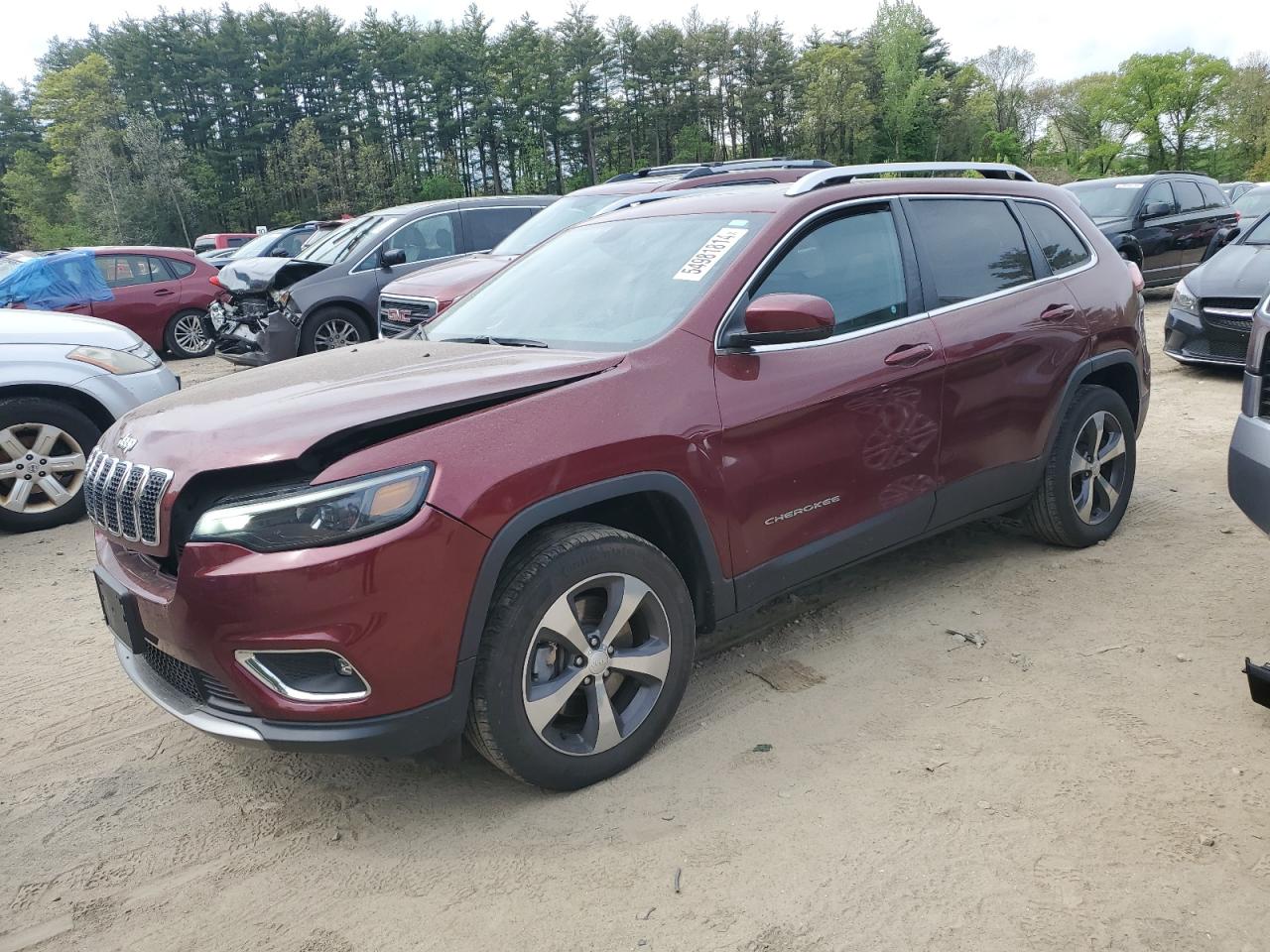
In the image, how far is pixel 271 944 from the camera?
2363 mm

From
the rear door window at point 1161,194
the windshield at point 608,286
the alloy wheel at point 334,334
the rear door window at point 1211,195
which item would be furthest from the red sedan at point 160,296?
the rear door window at point 1211,195

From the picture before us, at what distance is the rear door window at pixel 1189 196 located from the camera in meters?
13.5

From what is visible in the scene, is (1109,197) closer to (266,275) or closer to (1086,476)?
(1086,476)

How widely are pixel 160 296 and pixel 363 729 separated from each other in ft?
41.2

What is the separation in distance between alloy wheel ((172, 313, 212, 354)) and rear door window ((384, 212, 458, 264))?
506cm

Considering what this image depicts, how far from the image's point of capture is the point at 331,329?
9.83m

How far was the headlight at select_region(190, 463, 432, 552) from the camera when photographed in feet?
7.91

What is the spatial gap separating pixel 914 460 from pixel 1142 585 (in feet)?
4.39

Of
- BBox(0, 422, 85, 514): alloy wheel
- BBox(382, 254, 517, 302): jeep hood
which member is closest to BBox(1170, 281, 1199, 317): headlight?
BBox(382, 254, 517, 302): jeep hood

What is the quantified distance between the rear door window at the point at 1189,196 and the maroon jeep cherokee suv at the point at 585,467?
1125 cm

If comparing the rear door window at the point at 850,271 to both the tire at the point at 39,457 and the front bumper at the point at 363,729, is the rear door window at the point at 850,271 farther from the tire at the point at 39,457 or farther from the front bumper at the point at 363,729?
the tire at the point at 39,457

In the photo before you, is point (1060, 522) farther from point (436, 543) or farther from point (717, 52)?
point (717, 52)

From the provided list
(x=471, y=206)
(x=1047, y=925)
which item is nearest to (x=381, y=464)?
(x=1047, y=925)

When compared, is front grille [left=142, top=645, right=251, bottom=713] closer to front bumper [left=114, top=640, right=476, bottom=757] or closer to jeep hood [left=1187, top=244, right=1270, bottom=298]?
front bumper [left=114, top=640, right=476, bottom=757]
